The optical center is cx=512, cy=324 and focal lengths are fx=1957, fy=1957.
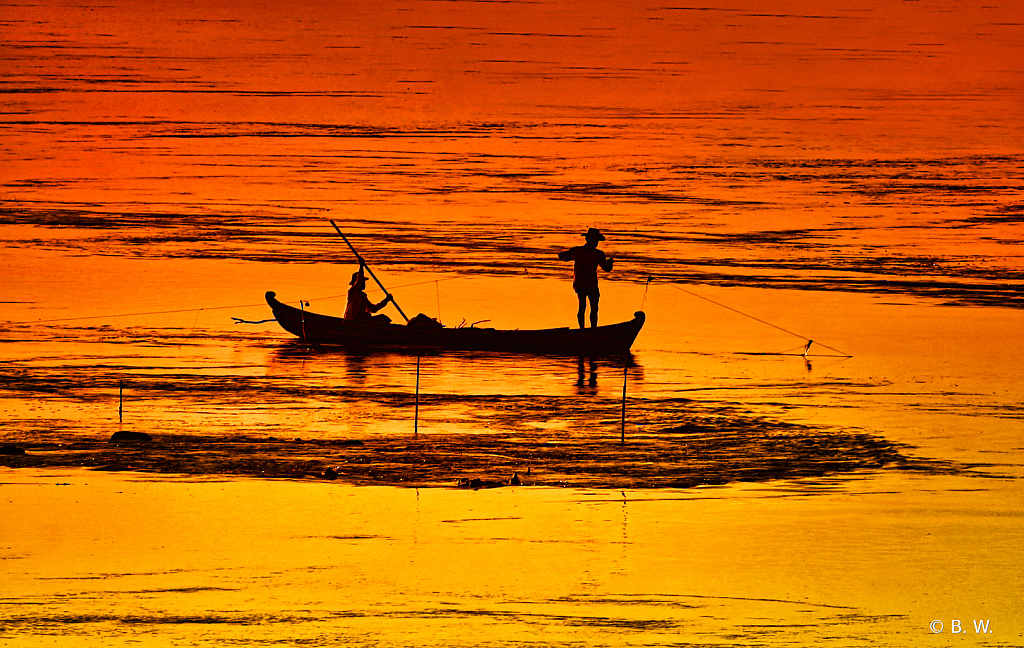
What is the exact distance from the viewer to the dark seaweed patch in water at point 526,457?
45.6 ft

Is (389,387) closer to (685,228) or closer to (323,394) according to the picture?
(323,394)

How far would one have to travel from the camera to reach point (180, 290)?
22828 millimetres

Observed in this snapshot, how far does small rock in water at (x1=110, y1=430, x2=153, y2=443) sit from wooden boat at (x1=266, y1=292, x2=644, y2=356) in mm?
Answer: 5048

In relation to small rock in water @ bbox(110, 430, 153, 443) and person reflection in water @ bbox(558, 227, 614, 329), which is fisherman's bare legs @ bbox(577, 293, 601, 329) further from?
small rock in water @ bbox(110, 430, 153, 443)

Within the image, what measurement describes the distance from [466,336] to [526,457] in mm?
5297

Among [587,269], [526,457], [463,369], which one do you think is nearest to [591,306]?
[587,269]

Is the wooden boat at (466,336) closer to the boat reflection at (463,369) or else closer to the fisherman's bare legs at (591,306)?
the boat reflection at (463,369)

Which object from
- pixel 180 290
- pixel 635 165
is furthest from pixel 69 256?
pixel 635 165

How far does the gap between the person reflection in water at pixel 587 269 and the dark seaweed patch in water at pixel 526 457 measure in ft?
17.2

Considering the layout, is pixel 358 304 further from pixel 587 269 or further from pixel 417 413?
pixel 417 413

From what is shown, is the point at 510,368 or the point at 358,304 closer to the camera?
the point at 510,368

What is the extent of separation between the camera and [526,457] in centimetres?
1449

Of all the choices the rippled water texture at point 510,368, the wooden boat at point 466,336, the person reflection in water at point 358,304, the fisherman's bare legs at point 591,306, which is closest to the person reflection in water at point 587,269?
the fisherman's bare legs at point 591,306

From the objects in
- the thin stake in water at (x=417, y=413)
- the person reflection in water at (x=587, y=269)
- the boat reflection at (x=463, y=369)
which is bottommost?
the thin stake in water at (x=417, y=413)
